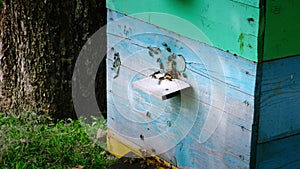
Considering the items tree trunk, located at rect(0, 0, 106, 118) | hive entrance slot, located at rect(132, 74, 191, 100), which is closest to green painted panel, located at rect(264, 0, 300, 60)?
hive entrance slot, located at rect(132, 74, 191, 100)

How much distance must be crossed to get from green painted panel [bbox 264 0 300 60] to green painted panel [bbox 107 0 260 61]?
61 millimetres

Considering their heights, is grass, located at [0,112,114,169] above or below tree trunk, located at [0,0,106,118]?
below

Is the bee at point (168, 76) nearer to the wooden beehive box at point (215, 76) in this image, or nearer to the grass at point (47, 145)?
the wooden beehive box at point (215, 76)

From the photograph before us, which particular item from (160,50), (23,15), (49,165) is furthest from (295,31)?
(23,15)

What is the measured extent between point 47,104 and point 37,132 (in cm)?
30

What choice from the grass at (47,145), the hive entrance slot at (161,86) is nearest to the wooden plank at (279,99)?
the hive entrance slot at (161,86)

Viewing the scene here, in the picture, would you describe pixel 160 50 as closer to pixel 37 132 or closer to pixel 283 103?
pixel 283 103

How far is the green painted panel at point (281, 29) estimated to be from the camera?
2.60 m

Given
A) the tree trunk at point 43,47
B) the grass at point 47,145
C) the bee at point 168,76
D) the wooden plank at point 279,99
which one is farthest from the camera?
the tree trunk at point 43,47

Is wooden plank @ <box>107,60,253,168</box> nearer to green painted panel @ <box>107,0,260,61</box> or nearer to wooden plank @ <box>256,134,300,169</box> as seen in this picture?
wooden plank @ <box>256,134,300,169</box>

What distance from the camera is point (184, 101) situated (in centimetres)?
317

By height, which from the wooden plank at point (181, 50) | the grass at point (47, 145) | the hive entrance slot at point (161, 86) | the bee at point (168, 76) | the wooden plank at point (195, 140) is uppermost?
the wooden plank at point (181, 50)

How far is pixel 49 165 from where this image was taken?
3.98 metres

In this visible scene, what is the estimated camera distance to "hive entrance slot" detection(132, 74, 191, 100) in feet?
10.00
